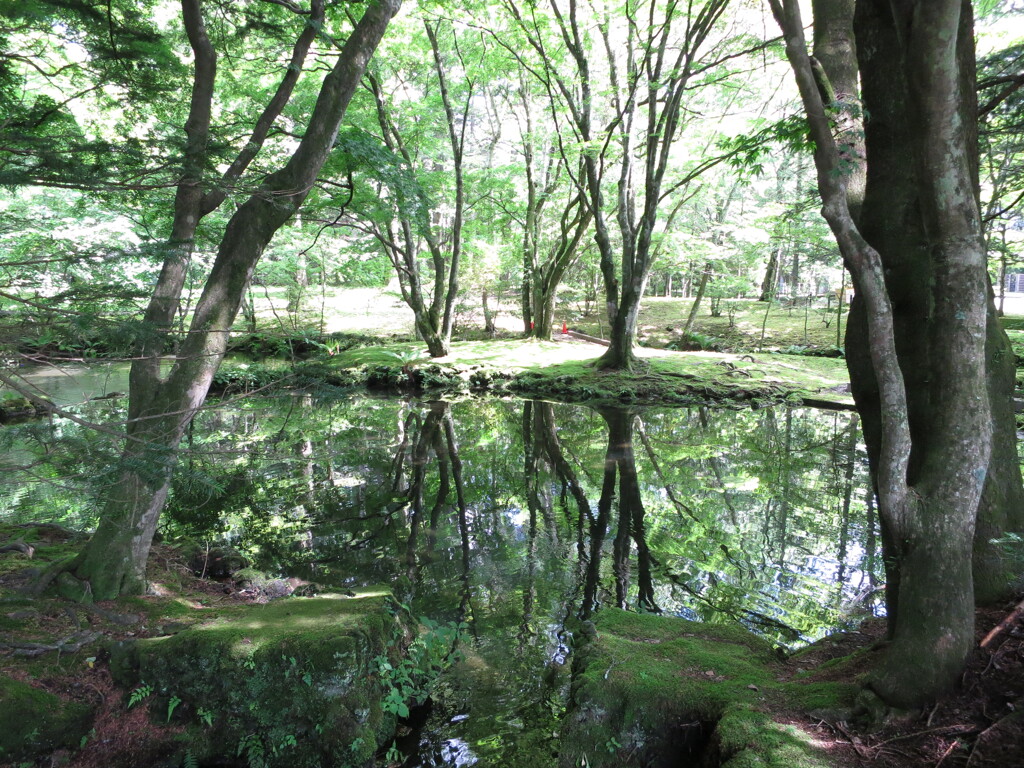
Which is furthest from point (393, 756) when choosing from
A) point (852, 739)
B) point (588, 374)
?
point (588, 374)

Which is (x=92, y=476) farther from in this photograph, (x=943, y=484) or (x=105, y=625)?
(x=943, y=484)

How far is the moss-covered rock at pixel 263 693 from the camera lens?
321 cm

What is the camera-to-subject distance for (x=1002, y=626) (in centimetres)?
257

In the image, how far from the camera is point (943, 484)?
8.38 ft

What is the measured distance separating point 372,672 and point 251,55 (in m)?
13.9

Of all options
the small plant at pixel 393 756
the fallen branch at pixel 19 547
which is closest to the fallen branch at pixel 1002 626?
the small plant at pixel 393 756

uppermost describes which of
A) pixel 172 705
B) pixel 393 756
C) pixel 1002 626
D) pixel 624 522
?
pixel 1002 626

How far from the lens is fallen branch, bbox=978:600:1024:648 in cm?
255

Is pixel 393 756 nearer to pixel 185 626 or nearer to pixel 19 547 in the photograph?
pixel 185 626

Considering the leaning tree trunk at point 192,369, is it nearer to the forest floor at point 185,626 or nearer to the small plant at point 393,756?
the forest floor at point 185,626

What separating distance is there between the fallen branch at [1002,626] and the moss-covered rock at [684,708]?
62cm

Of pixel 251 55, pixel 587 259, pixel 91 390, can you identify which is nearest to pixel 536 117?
pixel 587 259

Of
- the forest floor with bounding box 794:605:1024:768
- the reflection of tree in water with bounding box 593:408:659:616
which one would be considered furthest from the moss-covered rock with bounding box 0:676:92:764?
the forest floor with bounding box 794:605:1024:768

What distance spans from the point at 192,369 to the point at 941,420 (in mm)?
4665
